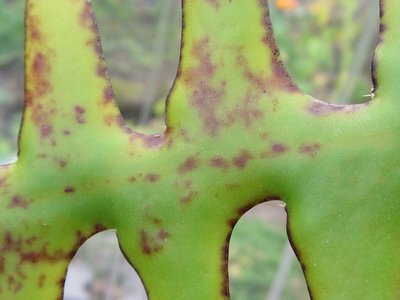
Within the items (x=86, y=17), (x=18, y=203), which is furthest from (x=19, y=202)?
(x=86, y=17)

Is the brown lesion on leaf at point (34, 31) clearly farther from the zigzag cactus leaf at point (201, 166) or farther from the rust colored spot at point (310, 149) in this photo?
the rust colored spot at point (310, 149)

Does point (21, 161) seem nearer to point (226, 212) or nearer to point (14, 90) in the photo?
point (226, 212)

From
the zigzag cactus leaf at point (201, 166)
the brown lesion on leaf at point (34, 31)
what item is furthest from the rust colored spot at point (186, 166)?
the brown lesion on leaf at point (34, 31)

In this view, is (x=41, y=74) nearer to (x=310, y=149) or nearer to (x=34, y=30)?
(x=34, y=30)

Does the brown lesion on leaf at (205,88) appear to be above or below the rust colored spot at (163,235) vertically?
above

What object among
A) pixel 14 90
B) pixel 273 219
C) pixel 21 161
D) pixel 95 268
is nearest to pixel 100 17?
pixel 14 90

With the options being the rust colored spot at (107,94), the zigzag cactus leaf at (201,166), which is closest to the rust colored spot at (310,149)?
the zigzag cactus leaf at (201,166)

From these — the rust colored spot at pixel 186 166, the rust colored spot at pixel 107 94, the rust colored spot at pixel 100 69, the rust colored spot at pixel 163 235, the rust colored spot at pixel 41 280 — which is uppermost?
the rust colored spot at pixel 100 69

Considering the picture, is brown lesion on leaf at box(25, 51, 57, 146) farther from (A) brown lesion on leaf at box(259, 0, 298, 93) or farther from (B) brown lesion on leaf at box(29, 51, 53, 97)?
(A) brown lesion on leaf at box(259, 0, 298, 93)
